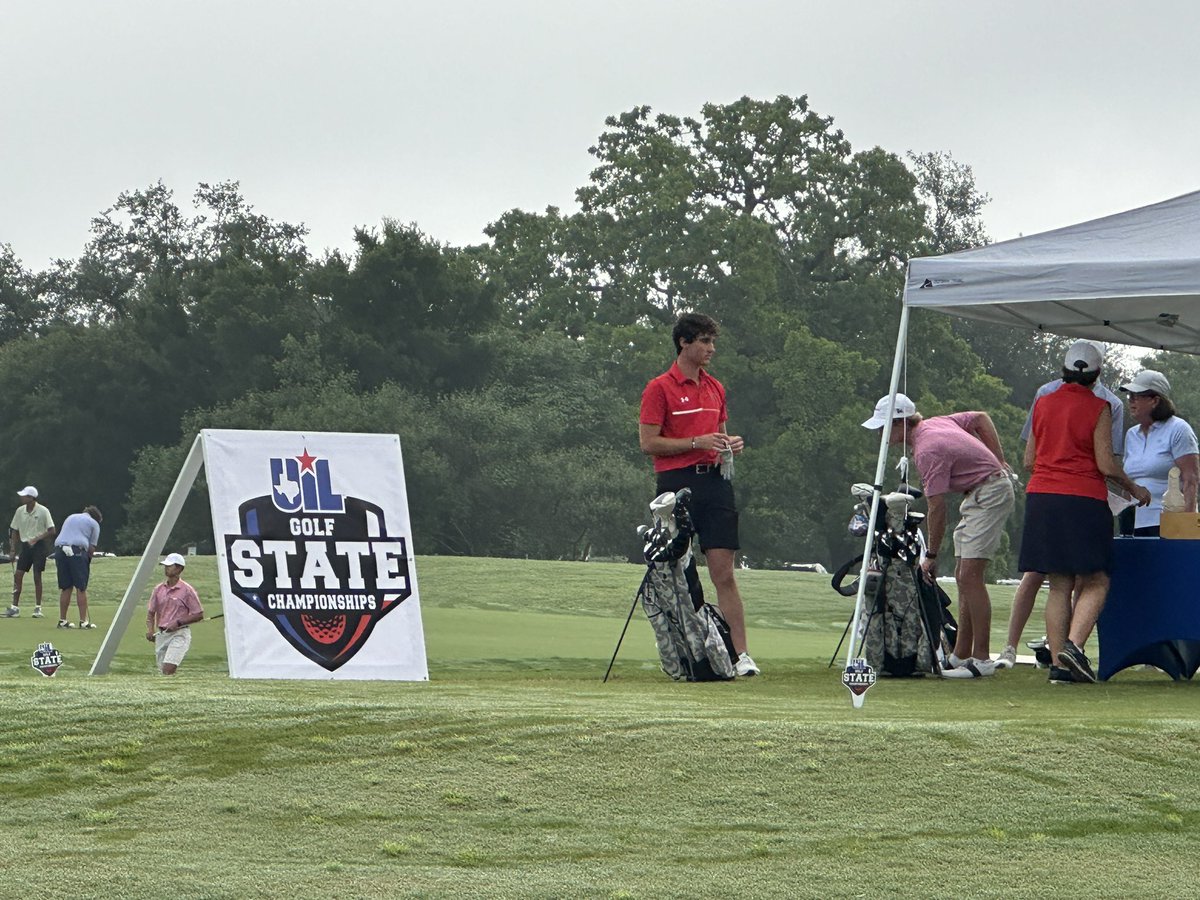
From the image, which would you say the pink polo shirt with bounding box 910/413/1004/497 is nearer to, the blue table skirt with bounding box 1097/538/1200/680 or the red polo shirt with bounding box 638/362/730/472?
the blue table skirt with bounding box 1097/538/1200/680

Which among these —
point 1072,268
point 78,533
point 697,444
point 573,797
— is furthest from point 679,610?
point 78,533

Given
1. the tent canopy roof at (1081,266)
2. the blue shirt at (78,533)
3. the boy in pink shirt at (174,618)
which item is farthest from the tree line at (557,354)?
the tent canopy roof at (1081,266)

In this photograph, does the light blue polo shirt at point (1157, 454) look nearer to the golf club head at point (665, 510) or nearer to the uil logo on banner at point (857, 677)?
the golf club head at point (665, 510)

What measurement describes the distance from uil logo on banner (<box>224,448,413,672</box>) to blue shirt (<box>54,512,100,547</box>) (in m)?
10.7

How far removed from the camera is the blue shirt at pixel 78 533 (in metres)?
18.9

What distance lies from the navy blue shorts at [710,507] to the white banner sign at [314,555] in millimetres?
1522

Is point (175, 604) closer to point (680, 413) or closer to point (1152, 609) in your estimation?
point (680, 413)

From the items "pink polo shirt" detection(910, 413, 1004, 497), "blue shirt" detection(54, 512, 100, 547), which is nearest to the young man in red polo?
"pink polo shirt" detection(910, 413, 1004, 497)

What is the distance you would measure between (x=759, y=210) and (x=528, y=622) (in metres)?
47.8

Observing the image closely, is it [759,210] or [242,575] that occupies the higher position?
[759,210]

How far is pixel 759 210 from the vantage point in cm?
6488

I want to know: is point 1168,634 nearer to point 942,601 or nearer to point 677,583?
point 942,601

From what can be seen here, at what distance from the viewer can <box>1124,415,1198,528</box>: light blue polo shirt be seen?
1068cm

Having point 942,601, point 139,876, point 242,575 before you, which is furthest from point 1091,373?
point 139,876
